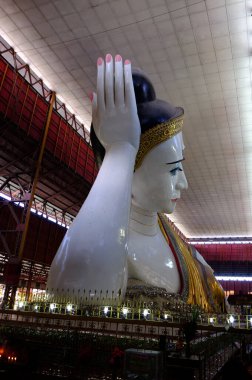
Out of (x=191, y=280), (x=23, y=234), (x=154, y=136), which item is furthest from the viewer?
(x=23, y=234)

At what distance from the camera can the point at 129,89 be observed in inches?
152

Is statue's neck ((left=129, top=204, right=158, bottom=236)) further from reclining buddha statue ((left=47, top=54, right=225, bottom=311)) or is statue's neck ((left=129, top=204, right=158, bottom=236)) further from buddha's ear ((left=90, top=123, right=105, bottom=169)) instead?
buddha's ear ((left=90, top=123, right=105, bottom=169))

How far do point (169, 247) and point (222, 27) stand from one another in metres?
5.69

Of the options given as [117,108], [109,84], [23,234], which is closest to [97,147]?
[117,108]

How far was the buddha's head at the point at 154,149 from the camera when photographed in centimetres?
411

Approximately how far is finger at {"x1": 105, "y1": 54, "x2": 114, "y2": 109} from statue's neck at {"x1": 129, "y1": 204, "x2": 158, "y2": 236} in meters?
1.29

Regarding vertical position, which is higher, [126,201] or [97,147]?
[97,147]

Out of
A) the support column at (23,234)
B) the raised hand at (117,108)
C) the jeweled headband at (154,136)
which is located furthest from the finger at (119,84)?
the support column at (23,234)

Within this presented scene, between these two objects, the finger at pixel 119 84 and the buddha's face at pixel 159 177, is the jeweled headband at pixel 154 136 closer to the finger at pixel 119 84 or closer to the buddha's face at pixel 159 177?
the buddha's face at pixel 159 177

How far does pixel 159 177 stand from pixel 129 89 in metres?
1.04

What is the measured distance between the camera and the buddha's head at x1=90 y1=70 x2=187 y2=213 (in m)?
4.11

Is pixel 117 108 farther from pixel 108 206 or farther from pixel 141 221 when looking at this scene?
pixel 141 221

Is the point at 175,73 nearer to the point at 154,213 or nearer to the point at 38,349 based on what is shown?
the point at 154,213

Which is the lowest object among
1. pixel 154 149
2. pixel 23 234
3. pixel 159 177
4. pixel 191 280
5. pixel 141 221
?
pixel 191 280
